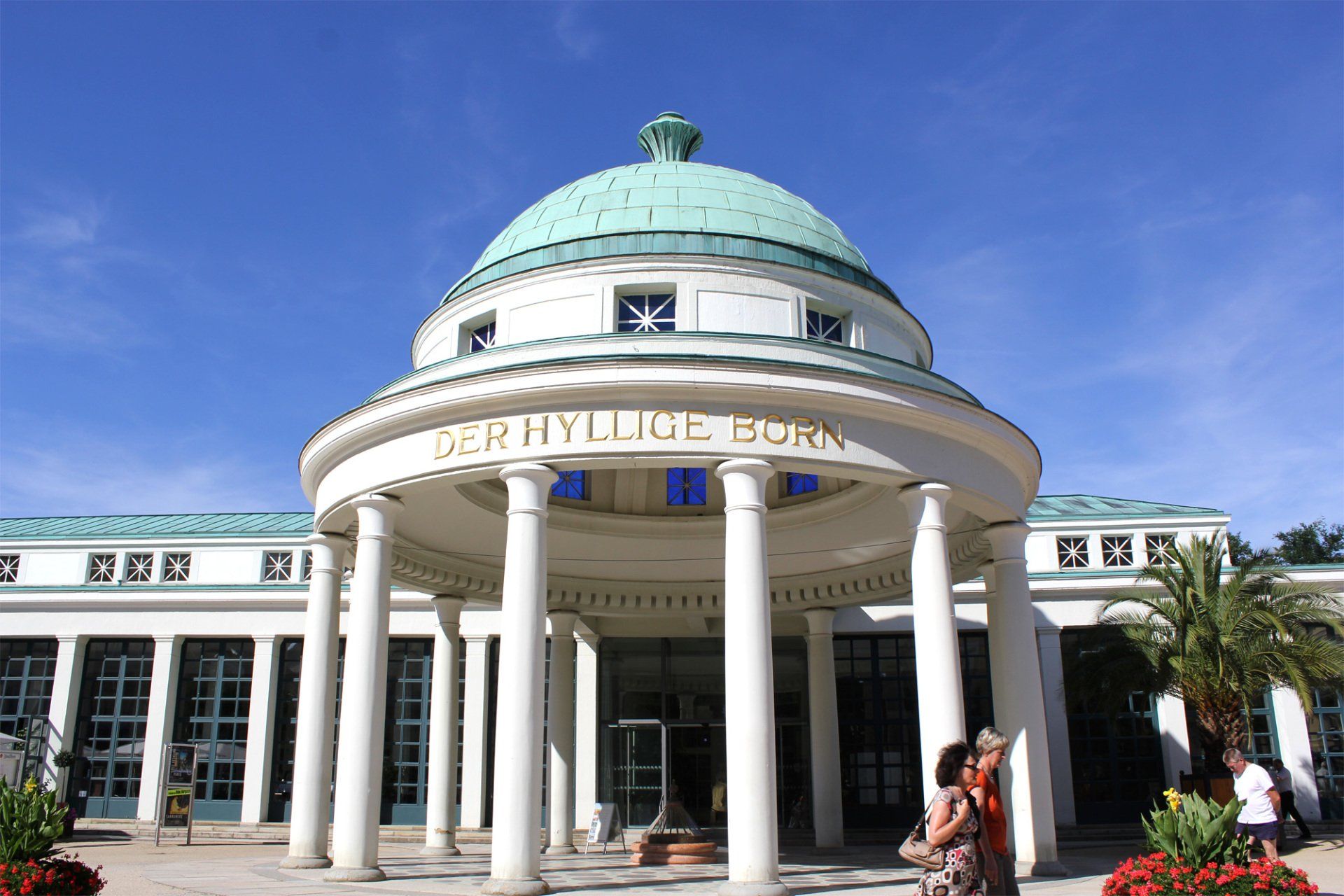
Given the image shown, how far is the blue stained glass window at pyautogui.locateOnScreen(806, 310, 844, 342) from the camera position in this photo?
24.7m

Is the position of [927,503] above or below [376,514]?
below

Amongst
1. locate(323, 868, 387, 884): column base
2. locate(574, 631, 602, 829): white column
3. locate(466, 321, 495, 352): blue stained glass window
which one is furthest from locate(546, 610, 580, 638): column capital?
locate(323, 868, 387, 884): column base

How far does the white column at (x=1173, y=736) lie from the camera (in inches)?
1442

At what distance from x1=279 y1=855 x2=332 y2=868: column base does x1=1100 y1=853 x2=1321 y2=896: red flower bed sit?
1568 cm

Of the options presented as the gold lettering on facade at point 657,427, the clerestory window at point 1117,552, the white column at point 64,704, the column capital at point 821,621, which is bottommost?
the white column at point 64,704

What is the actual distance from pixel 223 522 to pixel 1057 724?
3355 centimetres

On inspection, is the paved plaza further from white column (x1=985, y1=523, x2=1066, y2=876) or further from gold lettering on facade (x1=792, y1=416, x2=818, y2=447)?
gold lettering on facade (x1=792, y1=416, x2=818, y2=447)

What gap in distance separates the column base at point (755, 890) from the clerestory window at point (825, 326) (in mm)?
12054

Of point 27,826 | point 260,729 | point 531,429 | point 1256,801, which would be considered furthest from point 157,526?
point 1256,801

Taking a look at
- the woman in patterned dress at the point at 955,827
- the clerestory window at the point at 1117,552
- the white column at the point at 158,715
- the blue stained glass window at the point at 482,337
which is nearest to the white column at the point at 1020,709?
the blue stained glass window at the point at 482,337

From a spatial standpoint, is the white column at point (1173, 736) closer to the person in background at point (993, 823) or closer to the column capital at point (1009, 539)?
the column capital at point (1009, 539)

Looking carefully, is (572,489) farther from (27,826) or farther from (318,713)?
(27,826)

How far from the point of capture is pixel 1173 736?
3684 cm

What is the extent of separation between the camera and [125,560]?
42.8 meters
